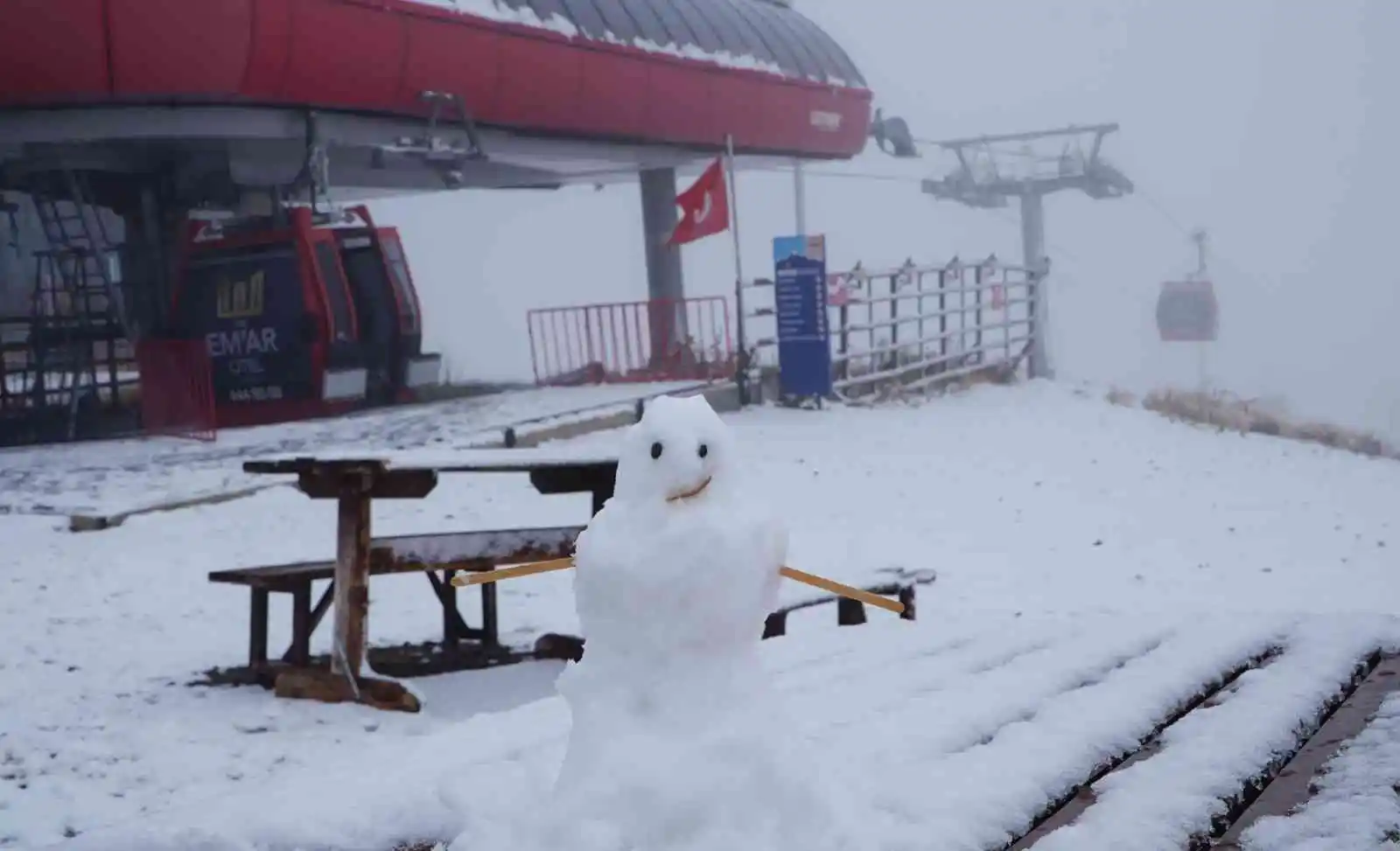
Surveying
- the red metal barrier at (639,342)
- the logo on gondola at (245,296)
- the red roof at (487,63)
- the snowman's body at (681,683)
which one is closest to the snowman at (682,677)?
the snowman's body at (681,683)

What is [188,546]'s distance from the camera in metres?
8.81

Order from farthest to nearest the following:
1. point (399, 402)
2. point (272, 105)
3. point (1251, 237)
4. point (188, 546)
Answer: point (1251, 237) → point (399, 402) → point (272, 105) → point (188, 546)

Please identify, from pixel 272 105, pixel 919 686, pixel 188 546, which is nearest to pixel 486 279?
pixel 272 105

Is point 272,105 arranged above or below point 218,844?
above

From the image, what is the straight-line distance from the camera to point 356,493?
5.64 metres

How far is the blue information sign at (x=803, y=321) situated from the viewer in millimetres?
16172

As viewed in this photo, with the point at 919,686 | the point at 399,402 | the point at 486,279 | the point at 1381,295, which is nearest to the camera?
the point at 919,686

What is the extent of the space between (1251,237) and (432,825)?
12338cm

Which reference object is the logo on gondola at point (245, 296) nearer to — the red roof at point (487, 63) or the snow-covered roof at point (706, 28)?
the red roof at point (487, 63)

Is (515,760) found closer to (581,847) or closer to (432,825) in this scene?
(432,825)

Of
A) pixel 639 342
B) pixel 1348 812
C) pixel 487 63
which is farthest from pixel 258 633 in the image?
pixel 639 342

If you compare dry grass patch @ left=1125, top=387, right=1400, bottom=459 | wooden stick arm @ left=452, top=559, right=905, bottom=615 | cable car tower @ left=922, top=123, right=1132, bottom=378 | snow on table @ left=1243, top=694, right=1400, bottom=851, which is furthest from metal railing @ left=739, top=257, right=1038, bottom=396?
wooden stick arm @ left=452, top=559, right=905, bottom=615

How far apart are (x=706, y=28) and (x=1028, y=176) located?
48.3ft

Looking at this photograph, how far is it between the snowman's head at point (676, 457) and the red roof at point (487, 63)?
12.5 metres
